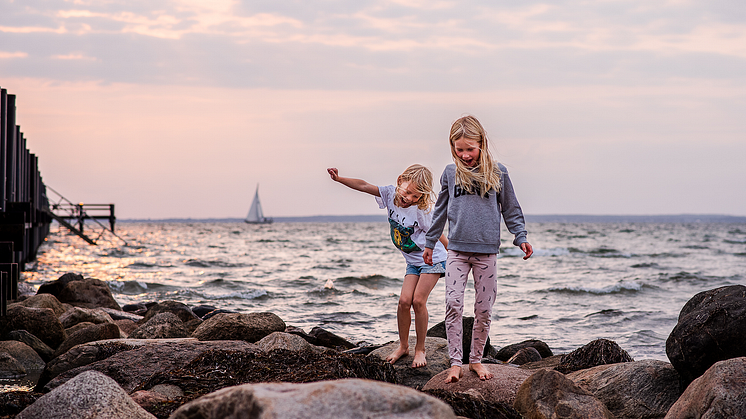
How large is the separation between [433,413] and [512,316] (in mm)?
9672

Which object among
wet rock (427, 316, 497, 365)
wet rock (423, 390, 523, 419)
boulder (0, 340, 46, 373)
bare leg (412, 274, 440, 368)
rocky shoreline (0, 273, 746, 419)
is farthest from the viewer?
wet rock (427, 316, 497, 365)

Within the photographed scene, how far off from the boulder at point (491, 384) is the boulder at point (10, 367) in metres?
4.49

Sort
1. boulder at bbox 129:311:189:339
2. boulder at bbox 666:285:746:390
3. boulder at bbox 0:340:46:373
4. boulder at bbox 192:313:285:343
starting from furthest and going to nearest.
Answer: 1. boulder at bbox 129:311:189:339
2. boulder at bbox 192:313:285:343
3. boulder at bbox 0:340:46:373
4. boulder at bbox 666:285:746:390

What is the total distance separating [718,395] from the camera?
355cm

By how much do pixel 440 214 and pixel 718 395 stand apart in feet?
7.44

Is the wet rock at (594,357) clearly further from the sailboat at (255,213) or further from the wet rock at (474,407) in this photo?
the sailboat at (255,213)

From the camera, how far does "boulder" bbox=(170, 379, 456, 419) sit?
2.08 metres

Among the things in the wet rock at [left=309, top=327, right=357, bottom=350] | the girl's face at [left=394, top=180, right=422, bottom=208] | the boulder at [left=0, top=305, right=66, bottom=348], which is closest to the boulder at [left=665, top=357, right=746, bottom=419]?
the girl's face at [left=394, top=180, right=422, bottom=208]

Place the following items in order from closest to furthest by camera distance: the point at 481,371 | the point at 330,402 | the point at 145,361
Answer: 1. the point at 330,402
2. the point at 481,371
3. the point at 145,361

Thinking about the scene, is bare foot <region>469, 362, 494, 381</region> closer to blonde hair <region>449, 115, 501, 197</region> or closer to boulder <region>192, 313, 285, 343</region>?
blonde hair <region>449, 115, 501, 197</region>

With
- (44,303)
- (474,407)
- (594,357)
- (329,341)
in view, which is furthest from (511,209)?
(44,303)

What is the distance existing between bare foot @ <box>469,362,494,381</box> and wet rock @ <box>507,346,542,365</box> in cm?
221

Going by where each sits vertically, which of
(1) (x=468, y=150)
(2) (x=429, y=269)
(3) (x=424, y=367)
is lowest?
(3) (x=424, y=367)

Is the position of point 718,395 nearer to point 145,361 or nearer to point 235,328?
point 145,361
